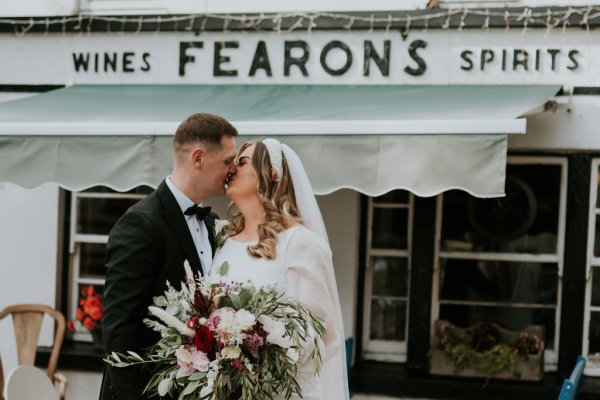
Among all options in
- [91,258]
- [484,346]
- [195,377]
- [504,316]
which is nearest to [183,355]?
[195,377]

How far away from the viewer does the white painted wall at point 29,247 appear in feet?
24.8

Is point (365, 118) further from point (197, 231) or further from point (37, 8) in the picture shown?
point (37, 8)

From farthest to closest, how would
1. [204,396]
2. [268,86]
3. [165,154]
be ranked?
[268,86] → [165,154] → [204,396]

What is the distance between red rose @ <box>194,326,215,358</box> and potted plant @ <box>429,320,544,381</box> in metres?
3.64

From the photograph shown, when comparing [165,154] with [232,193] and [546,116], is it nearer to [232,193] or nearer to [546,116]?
[232,193]

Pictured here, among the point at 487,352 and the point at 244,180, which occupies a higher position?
the point at 244,180

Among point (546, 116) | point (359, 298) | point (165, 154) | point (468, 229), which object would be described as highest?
point (546, 116)

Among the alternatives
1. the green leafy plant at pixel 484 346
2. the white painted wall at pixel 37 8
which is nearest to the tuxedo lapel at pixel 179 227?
the green leafy plant at pixel 484 346

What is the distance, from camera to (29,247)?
7.58 metres

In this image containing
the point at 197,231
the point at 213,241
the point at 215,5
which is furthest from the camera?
the point at 215,5

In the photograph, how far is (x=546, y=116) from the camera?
6668mm

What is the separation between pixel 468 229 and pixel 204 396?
13.0ft

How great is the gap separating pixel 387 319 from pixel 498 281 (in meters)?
0.91

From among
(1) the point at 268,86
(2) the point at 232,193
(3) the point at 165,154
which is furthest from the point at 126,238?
(1) the point at 268,86
